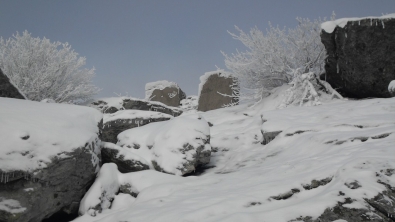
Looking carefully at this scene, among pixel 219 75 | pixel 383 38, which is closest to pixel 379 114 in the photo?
pixel 383 38

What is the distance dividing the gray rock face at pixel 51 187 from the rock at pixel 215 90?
8091 millimetres

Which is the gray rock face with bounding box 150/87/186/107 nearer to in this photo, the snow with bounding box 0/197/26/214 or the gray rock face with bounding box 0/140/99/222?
the gray rock face with bounding box 0/140/99/222

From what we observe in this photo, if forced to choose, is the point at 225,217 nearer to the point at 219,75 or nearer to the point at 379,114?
the point at 379,114

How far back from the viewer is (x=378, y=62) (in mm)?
7227

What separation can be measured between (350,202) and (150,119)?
188 inches

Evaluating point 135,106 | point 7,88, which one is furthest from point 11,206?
point 135,106

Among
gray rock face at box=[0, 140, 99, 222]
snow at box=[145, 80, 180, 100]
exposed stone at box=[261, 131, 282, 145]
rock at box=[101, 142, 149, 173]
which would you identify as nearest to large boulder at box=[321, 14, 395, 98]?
exposed stone at box=[261, 131, 282, 145]

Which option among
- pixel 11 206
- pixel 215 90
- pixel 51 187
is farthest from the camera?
pixel 215 90

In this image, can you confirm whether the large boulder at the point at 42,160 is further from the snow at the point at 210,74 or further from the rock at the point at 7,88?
the snow at the point at 210,74

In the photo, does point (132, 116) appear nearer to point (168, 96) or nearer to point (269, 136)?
point (269, 136)

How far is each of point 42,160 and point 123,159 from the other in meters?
1.37

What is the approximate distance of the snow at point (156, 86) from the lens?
13.9 meters

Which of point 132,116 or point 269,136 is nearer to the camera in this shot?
point 269,136

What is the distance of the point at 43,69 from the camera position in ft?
37.0
